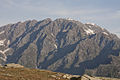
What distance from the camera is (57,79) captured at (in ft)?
156

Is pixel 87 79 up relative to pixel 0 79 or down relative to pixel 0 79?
down

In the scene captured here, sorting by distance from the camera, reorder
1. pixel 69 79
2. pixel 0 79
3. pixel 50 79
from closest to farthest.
→ pixel 0 79 → pixel 50 79 → pixel 69 79

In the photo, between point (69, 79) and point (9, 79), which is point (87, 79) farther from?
point (9, 79)

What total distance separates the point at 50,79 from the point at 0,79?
1561cm

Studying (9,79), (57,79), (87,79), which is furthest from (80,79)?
(9,79)

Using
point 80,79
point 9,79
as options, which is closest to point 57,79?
point 80,79

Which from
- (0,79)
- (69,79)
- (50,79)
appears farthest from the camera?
(69,79)

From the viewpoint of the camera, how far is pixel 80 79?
47344 mm

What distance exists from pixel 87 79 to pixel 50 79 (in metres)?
10.8

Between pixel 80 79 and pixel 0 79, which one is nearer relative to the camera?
pixel 0 79

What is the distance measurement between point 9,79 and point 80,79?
20306mm

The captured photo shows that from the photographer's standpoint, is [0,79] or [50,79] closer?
[0,79]

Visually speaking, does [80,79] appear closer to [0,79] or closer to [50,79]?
[50,79]

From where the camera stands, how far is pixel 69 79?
5156cm
